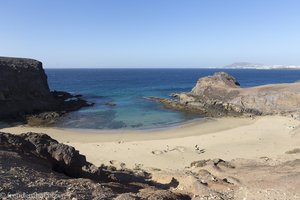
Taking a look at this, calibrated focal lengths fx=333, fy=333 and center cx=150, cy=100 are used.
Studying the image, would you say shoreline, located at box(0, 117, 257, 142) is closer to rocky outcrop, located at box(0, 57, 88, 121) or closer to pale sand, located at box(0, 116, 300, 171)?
pale sand, located at box(0, 116, 300, 171)

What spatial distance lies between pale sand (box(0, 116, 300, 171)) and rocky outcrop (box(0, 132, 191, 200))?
8.50 m

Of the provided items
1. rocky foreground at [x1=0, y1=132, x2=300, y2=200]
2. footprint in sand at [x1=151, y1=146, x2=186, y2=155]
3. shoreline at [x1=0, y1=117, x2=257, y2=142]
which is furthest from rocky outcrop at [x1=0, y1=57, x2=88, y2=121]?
rocky foreground at [x1=0, y1=132, x2=300, y2=200]

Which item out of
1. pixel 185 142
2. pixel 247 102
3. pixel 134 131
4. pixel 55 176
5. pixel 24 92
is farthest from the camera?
pixel 247 102

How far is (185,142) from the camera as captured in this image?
33.2m

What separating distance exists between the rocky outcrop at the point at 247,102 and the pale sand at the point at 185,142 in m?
4.64

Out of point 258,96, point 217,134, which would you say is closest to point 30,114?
point 217,134

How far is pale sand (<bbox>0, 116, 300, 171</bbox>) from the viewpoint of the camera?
27.4m

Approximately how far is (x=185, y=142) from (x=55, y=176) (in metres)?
21.7

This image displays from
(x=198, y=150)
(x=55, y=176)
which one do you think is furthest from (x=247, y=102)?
(x=55, y=176)

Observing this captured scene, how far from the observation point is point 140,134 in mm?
37719

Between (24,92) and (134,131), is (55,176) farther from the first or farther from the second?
(24,92)

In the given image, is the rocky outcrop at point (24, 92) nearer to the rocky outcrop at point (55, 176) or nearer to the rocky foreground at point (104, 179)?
the rocky outcrop at point (55, 176)

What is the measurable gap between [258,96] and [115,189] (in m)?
43.9

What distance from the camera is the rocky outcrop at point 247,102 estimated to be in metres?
49.3
